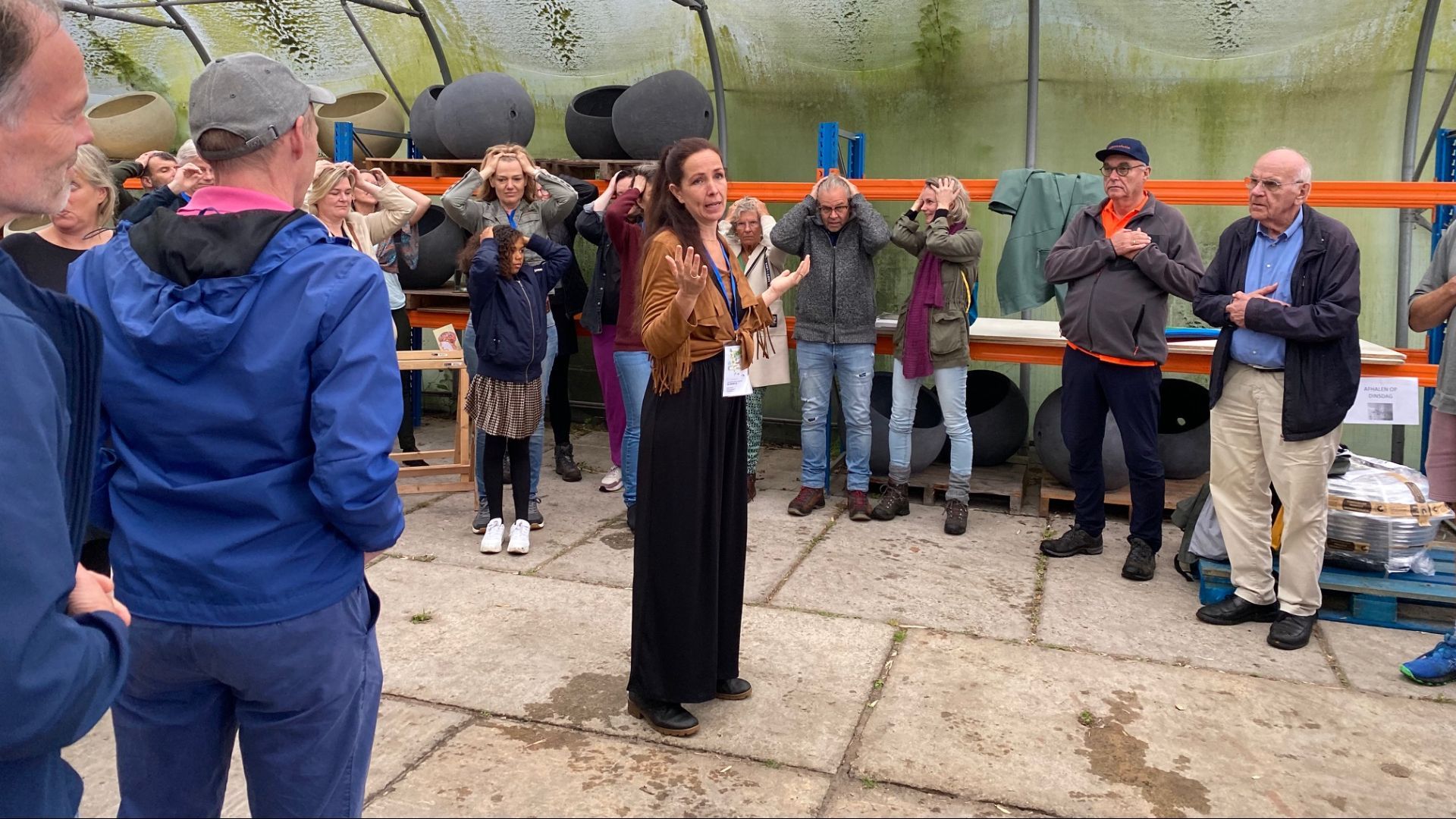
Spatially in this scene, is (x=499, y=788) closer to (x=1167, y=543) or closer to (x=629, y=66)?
(x=1167, y=543)

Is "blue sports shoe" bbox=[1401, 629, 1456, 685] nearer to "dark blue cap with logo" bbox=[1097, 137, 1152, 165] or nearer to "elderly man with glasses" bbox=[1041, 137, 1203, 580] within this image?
"elderly man with glasses" bbox=[1041, 137, 1203, 580]

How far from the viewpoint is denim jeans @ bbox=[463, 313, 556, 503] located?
5.66 meters

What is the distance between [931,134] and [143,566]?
6.51 metres

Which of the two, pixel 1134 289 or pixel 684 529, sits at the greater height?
pixel 1134 289

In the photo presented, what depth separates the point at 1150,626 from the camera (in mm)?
4523

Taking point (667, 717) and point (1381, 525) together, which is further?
point (1381, 525)

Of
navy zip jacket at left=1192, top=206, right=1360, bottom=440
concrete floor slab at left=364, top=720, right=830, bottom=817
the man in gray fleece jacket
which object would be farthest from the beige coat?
concrete floor slab at left=364, top=720, right=830, bottom=817

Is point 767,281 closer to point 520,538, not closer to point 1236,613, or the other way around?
point 520,538

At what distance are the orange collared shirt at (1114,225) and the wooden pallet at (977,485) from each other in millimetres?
1304

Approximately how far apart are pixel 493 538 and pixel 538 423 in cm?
63

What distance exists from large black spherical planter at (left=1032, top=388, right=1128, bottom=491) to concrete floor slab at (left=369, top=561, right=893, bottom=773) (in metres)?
2.25

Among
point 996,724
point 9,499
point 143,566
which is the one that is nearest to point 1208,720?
point 996,724

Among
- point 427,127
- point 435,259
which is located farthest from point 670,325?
point 427,127

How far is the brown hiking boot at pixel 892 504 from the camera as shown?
609 cm
